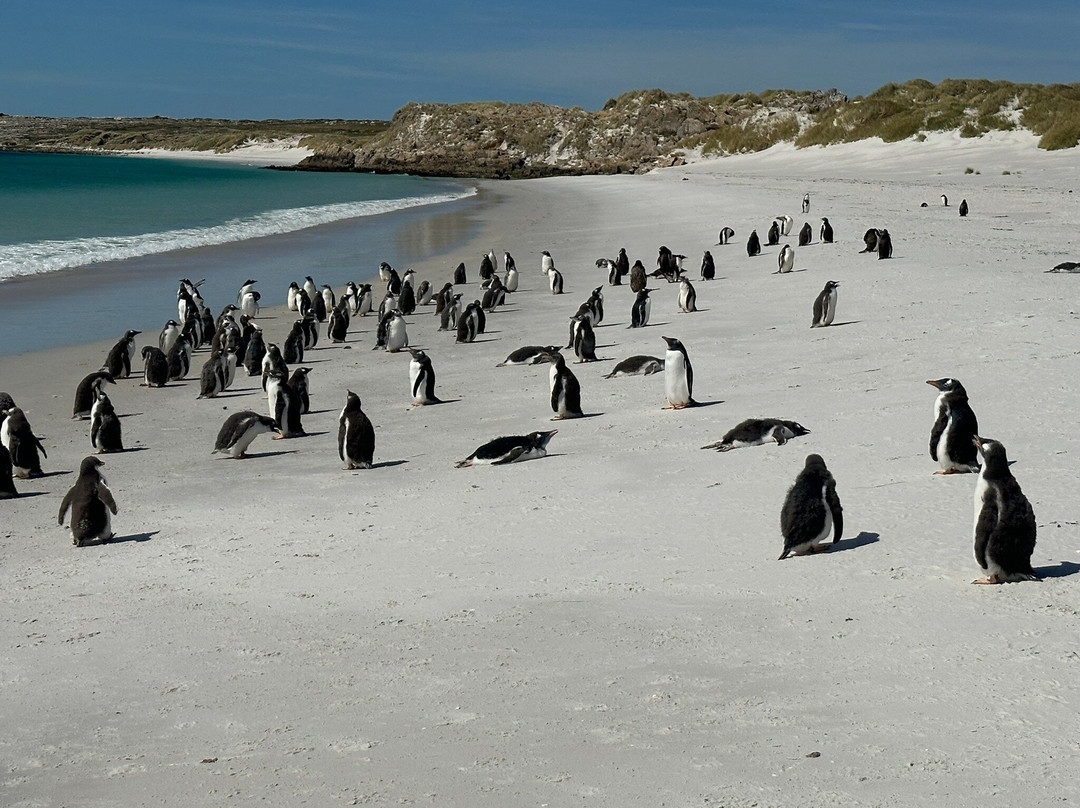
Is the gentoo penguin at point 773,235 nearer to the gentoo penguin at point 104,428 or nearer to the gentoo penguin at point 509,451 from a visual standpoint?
the gentoo penguin at point 509,451

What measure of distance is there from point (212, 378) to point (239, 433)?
330cm

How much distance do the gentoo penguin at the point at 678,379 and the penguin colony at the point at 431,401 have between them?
11 millimetres

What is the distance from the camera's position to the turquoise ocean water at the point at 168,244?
778 inches

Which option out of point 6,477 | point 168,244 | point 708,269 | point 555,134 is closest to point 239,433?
point 6,477

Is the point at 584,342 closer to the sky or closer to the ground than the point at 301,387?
closer to the sky

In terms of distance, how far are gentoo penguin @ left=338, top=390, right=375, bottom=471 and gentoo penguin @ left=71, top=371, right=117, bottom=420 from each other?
3432 mm

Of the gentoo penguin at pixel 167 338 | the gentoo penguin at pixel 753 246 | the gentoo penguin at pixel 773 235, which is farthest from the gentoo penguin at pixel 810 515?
the gentoo penguin at pixel 773 235

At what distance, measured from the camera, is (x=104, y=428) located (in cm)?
980

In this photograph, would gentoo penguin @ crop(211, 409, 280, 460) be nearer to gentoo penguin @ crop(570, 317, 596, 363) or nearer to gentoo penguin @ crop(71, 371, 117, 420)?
gentoo penguin @ crop(71, 371, 117, 420)

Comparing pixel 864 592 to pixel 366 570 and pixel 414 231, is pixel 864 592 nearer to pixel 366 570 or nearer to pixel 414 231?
pixel 366 570

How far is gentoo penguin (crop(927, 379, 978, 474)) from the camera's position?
22.1ft

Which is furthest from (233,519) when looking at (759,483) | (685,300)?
(685,300)

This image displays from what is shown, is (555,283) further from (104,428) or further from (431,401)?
(104,428)

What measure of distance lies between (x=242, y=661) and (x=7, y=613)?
159cm
